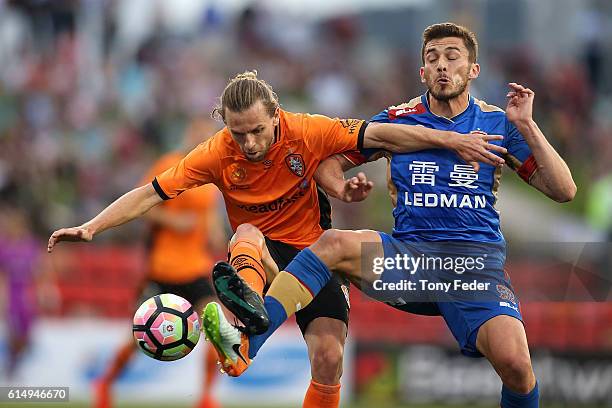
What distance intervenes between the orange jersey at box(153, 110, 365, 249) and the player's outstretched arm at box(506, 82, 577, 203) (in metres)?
0.98

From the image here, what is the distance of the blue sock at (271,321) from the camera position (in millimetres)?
6637

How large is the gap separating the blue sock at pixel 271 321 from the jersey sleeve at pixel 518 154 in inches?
68.3

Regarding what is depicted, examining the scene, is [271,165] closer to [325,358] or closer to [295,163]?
[295,163]

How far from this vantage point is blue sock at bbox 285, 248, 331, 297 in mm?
6855

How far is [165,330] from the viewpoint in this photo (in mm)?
7141

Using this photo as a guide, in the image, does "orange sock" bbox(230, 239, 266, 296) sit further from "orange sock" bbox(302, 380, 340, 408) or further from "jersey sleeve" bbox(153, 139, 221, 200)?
"orange sock" bbox(302, 380, 340, 408)

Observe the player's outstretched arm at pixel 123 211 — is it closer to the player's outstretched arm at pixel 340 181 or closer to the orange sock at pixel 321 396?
the player's outstretched arm at pixel 340 181

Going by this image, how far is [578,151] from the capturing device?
53.5 feet

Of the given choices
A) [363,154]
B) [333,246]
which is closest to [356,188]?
[333,246]

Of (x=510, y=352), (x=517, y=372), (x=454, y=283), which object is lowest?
(x=517, y=372)

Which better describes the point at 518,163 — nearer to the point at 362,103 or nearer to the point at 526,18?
the point at 362,103

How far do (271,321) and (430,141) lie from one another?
1.49m

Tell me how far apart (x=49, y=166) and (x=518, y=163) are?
1097 cm

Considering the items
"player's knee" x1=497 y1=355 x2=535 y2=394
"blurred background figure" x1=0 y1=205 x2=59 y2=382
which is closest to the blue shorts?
"player's knee" x1=497 y1=355 x2=535 y2=394
